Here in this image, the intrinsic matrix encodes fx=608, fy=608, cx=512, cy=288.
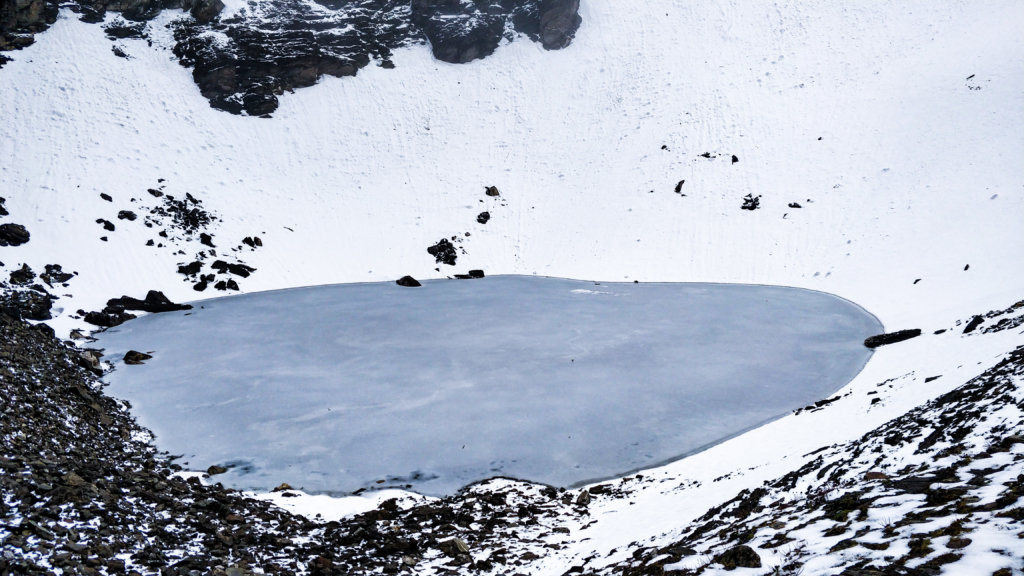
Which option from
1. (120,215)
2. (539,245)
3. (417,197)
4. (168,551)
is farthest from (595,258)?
(168,551)

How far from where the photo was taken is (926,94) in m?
35.5

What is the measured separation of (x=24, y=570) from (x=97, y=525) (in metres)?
1.39

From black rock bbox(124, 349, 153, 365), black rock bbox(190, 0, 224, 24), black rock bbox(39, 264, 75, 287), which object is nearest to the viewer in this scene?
black rock bbox(124, 349, 153, 365)

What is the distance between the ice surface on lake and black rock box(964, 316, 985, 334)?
9.29ft

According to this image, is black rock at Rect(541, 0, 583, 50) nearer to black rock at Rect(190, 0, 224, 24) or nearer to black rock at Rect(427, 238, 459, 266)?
black rock at Rect(427, 238, 459, 266)

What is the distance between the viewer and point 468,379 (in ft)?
56.6

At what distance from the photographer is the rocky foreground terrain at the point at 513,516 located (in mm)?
5254

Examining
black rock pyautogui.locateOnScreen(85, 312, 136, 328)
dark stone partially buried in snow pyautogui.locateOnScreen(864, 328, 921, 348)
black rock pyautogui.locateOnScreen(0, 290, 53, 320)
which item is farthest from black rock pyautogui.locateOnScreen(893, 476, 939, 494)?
black rock pyautogui.locateOnScreen(85, 312, 136, 328)

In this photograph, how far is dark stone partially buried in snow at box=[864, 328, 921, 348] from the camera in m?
19.2

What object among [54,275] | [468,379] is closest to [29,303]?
[54,275]

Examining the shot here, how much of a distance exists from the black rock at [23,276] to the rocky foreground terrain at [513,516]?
1162cm

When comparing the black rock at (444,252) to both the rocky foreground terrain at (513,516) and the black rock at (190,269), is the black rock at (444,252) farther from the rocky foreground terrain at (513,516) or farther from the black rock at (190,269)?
the rocky foreground terrain at (513,516)

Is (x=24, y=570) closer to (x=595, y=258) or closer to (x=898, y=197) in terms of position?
(x=595, y=258)

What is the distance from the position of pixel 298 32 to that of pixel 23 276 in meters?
30.2
